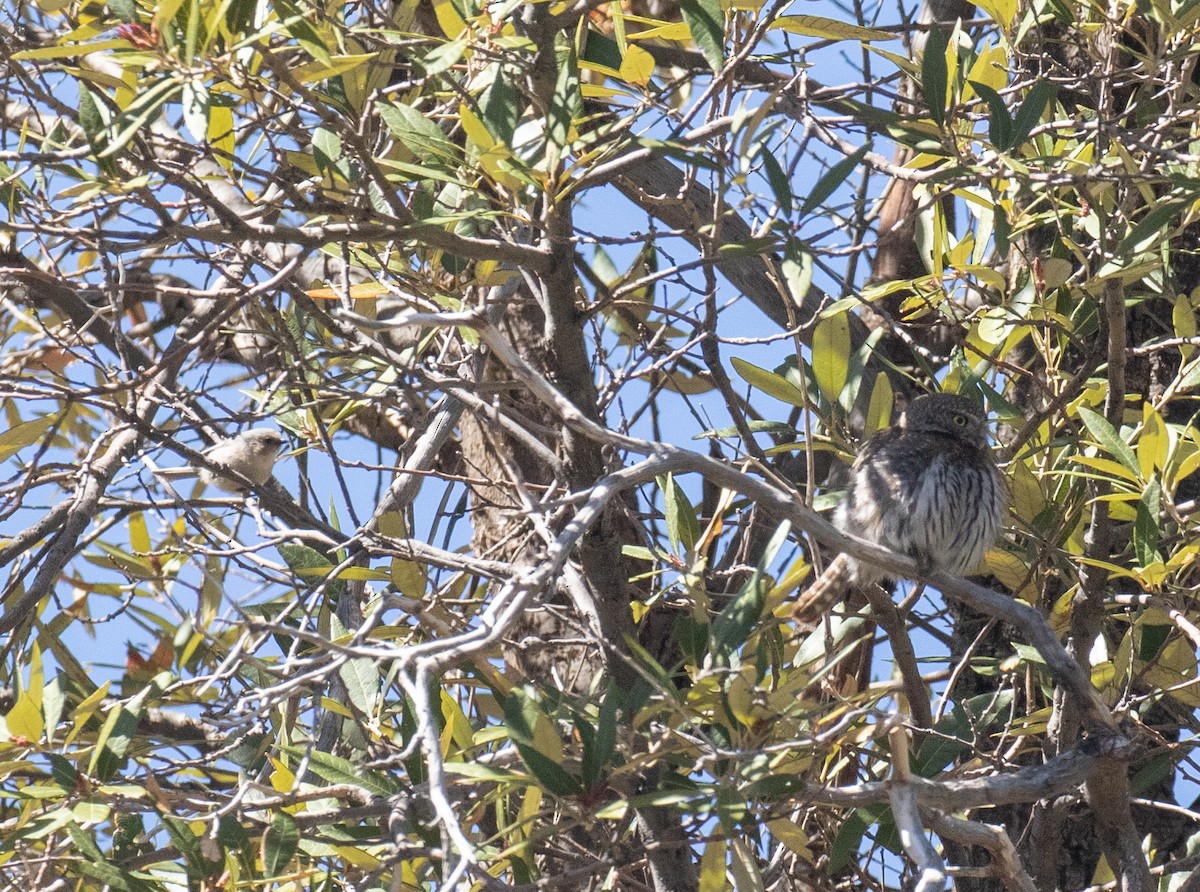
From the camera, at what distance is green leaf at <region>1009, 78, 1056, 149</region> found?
10.3 feet

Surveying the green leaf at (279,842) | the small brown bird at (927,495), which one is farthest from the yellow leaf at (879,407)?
the green leaf at (279,842)

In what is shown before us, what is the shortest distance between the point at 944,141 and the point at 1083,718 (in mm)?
1443

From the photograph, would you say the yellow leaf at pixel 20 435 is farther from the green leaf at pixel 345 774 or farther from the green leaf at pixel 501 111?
the green leaf at pixel 501 111

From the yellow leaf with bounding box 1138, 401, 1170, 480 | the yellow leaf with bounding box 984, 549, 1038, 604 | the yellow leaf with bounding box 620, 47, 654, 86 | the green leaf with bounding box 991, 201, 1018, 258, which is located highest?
the yellow leaf with bounding box 620, 47, 654, 86

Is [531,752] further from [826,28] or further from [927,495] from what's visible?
[927,495]

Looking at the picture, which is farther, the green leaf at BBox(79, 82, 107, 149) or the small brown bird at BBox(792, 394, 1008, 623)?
the small brown bird at BBox(792, 394, 1008, 623)

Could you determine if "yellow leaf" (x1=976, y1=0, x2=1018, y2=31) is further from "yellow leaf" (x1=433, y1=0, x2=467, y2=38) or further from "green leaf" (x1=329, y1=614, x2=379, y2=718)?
"green leaf" (x1=329, y1=614, x2=379, y2=718)

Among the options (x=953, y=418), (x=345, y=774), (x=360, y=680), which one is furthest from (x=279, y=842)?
(x=953, y=418)

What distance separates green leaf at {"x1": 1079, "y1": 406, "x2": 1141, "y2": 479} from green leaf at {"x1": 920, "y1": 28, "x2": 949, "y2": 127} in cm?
87

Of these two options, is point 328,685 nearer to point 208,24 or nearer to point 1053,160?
point 208,24

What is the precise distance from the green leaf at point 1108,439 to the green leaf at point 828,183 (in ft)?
3.30

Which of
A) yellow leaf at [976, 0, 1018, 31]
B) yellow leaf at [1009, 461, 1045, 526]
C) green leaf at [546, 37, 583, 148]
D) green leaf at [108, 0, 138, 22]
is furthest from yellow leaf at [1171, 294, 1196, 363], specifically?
green leaf at [108, 0, 138, 22]

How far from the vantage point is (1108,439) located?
11.6ft

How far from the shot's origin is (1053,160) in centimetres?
313
